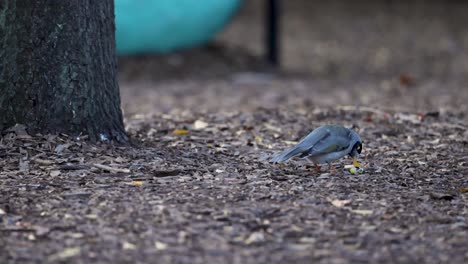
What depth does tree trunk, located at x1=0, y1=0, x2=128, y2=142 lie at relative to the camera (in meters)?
5.08

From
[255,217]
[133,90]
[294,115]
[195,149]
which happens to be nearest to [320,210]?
[255,217]

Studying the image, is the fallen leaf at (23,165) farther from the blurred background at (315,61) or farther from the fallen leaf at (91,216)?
the blurred background at (315,61)

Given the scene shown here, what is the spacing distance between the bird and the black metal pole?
7.22 meters

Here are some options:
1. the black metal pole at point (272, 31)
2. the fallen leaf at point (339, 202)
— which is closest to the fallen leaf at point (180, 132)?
the fallen leaf at point (339, 202)

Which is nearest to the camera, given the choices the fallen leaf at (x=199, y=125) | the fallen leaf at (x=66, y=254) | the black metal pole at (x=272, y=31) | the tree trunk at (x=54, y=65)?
the fallen leaf at (x=66, y=254)

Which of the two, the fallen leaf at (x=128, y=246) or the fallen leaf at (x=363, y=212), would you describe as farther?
the fallen leaf at (x=363, y=212)

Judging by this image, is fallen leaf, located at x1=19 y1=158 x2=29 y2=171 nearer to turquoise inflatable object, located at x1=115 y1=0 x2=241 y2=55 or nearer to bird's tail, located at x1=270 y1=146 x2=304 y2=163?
bird's tail, located at x1=270 y1=146 x2=304 y2=163

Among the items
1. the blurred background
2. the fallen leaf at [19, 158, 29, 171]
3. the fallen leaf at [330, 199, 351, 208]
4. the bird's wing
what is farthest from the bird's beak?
the blurred background

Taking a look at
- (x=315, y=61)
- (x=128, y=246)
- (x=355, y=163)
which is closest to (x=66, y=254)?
(x=128, y=246)

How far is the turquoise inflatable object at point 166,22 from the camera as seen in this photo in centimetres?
1115

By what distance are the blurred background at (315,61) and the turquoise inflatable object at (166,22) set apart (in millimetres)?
31

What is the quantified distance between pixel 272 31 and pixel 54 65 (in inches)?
296

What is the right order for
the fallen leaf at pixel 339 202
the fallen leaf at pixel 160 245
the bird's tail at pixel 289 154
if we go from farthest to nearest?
the bird's tail at pixel 289 154 < the fallen leaf at pixel 339 202 < the fallen leaf at pixel 160 245

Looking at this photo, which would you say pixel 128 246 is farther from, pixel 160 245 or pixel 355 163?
pixel 355 163
